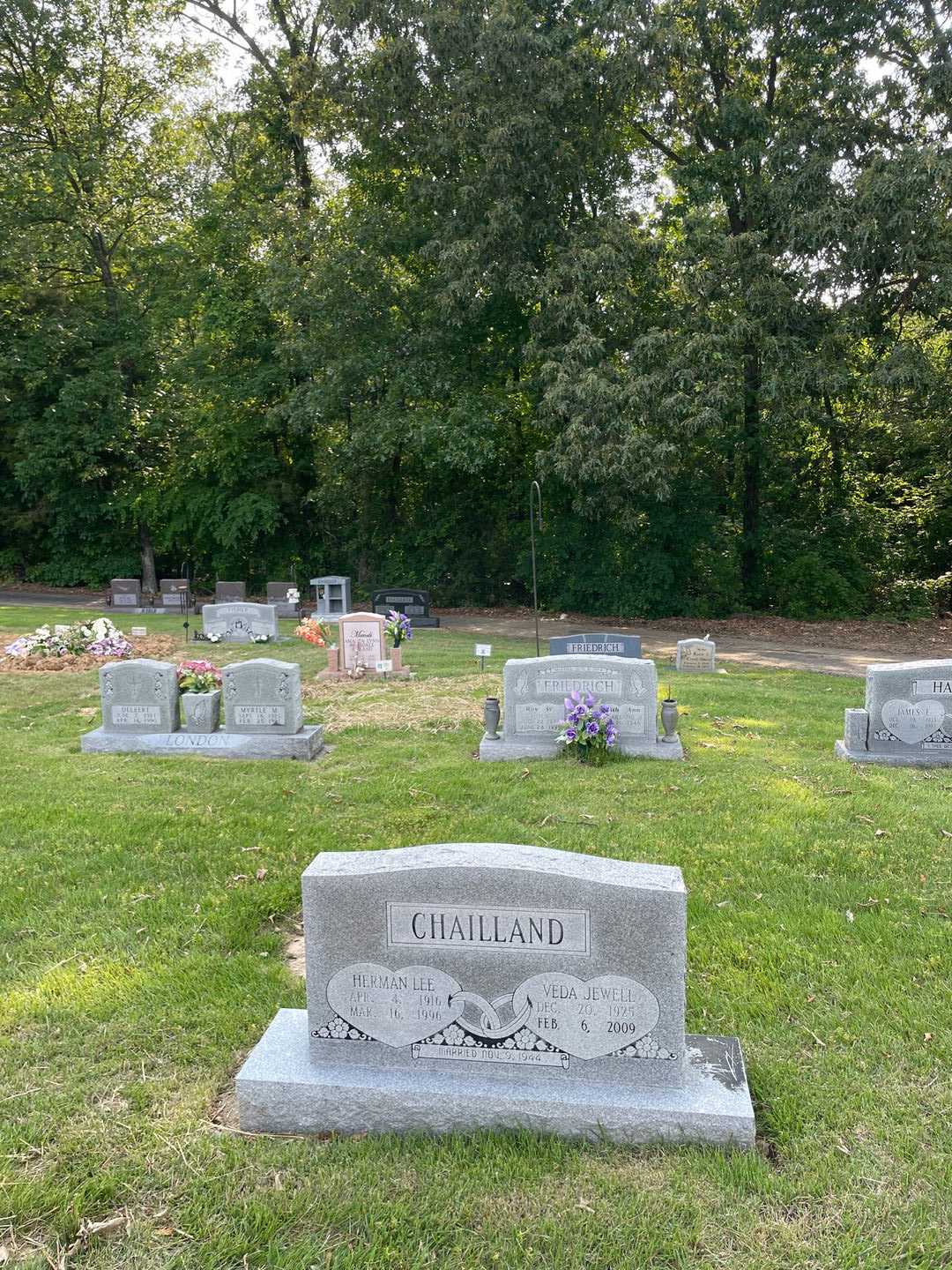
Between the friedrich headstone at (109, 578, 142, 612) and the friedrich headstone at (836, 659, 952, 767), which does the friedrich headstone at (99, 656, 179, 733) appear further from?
the friedrich headstone at (109, 578, 142, 612)

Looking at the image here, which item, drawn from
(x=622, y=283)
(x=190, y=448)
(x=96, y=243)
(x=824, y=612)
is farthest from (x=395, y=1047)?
(x=96, y=243)

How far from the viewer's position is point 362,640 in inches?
495

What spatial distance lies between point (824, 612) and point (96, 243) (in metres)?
21.3

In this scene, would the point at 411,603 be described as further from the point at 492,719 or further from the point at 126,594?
the point at 492,719

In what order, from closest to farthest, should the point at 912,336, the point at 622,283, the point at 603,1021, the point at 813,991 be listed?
the point at 603,1021 < the point at 813,991 < the point at 622,283 < the point at 912,336

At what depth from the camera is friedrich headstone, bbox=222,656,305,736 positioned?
870cm

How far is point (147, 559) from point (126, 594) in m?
3.07

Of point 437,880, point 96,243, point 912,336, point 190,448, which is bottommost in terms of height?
point 437,880

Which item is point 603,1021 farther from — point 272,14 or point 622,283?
point 272,14

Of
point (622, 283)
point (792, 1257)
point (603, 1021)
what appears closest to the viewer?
point (792, 1257)

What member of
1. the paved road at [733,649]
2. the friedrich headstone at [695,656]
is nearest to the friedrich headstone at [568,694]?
the friedrich headstone at [695,656]

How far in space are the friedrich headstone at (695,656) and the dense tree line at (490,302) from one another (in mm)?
4983

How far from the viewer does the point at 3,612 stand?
21.0m

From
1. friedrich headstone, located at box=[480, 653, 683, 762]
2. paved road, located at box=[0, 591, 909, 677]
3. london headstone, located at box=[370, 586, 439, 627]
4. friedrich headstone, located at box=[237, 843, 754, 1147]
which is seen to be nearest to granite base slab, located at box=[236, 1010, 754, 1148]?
friedrich headstone, located at box=[237, 843, 754, 1147]
